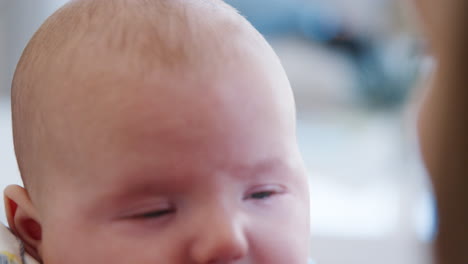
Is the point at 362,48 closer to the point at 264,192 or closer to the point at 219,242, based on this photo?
the point at 264,192

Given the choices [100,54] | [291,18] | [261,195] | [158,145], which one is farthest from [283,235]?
[291,18]

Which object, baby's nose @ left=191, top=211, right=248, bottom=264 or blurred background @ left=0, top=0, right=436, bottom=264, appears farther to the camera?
blurred background @ left=0, top=0, right=436, bottom=264

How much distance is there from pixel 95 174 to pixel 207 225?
0.14 m

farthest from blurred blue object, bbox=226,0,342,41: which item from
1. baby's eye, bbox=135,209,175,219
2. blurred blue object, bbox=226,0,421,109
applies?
baby's eye, bbox=135,209,175,219

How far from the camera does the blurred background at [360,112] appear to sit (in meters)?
2.38

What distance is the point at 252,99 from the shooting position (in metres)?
0.75

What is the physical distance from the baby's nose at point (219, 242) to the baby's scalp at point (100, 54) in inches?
6.6

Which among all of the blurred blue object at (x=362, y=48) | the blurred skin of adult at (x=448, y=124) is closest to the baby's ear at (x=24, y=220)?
the blurred skin of adult at (x=448, y=124)

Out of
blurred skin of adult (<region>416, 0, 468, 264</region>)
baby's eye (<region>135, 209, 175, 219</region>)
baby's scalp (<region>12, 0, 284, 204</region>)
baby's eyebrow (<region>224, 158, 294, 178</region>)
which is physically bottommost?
baby's eye (<region>135, 209, 175, 219</region>)

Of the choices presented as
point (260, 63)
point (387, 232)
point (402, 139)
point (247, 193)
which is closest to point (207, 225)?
point (247, 193)

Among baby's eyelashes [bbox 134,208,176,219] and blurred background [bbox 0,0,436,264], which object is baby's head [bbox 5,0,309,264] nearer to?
baby's eyelashes [bbox 134,208,176,219]

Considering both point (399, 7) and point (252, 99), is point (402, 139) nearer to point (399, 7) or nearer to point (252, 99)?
point (399, 7)

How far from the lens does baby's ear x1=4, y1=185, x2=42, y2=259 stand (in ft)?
2.67

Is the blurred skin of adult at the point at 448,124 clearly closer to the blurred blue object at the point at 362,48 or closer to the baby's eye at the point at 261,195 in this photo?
the blurred blue object at the point at 362,48
